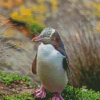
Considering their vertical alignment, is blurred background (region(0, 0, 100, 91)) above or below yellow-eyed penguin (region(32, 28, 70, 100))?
below

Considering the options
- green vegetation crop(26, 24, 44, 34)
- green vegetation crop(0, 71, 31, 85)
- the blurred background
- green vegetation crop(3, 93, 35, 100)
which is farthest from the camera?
green vegetation crop(26, 24, 44, 34)

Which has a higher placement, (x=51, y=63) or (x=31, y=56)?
(x=51, y=63)

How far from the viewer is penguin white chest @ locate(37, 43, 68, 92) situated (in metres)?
2.88

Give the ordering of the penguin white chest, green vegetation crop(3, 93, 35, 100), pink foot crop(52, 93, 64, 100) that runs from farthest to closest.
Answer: pink foot crop(52, 93, 64, 100)
green vegetation crop(3, 93, 35, 100)
the penguin white chest

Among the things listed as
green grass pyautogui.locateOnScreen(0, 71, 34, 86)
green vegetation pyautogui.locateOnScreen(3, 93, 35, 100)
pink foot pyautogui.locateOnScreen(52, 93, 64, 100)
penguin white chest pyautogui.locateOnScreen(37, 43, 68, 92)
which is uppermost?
penguin white chest pyautogui.locateOnScreen(37, 43, 68, 92)

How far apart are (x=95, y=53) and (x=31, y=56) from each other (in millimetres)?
1267

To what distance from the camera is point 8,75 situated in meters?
3.81

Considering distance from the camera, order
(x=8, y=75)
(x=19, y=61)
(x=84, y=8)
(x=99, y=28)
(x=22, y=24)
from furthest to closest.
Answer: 1. (x=84, y=8)
2. (x=99, y=28)
3. (x=22, y=24)
4. (x=19, y=61)
5. (x=8, y=75)

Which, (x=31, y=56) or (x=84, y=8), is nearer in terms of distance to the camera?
(x=31, y=56)

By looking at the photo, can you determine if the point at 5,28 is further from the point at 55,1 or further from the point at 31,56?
the point at 55,1

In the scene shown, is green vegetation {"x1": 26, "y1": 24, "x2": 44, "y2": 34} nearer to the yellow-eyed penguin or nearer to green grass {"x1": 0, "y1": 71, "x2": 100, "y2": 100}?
green grass {"x1": 0, "y1": 71, "x2": 100, "y2": 100}

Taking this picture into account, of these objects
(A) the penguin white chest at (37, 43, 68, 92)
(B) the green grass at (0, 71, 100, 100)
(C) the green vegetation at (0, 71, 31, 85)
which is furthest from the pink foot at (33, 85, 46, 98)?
(C) the green vegetation at (0, 71, 31, 85)

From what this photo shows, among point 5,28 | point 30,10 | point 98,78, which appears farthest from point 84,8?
point 5,28

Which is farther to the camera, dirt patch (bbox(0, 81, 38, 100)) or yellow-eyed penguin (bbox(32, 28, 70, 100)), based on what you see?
dirt patch (bbox(0, 81, 38, 100))
